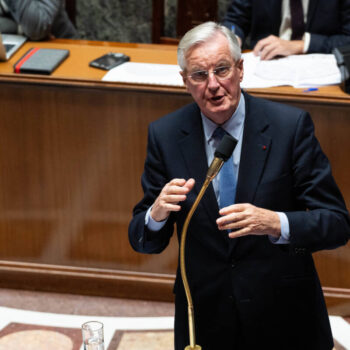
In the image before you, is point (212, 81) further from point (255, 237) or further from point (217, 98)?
point (255, 237)

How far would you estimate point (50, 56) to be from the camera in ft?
10.4

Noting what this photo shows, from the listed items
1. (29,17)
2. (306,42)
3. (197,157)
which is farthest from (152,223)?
(29,17)

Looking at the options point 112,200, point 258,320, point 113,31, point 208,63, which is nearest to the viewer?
point 208,63

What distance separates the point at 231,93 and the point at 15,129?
1.59m

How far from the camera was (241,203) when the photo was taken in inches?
68.3

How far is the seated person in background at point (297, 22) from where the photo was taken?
3.28m

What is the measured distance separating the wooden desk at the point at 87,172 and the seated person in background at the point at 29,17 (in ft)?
0.54

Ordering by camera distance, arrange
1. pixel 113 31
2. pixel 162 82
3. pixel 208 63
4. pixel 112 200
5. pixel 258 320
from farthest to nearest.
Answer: pixel 113 31 → pixel 112 200 → pixel 162 82 → pixel 258 320 → pixel 208 63

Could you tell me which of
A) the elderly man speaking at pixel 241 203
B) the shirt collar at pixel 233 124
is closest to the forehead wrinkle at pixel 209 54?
the elderly man speaking at pixel 241 203

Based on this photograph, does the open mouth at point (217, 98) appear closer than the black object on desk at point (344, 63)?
Yes

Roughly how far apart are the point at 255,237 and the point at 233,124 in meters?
0.31

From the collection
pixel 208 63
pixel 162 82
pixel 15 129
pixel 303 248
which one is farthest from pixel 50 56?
pixel 303 248

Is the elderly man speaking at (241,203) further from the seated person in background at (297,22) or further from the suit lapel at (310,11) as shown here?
the suit lapel at (310,11)

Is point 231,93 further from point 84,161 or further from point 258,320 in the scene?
point 84,161
